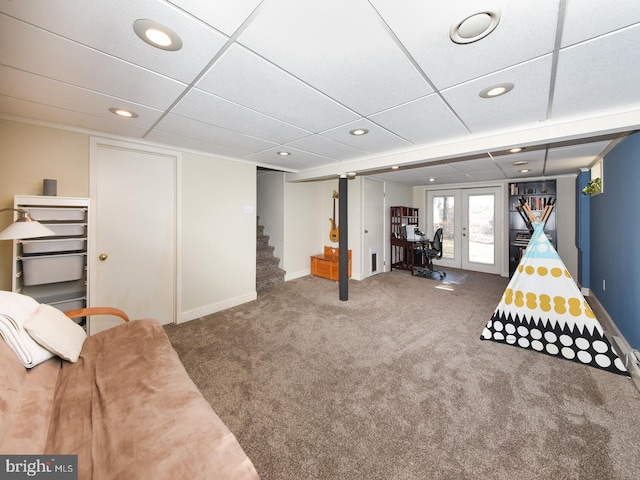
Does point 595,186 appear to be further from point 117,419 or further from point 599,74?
point 117,419

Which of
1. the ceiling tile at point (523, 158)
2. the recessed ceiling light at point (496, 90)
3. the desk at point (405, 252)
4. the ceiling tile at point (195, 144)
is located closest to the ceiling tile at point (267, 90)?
the recessed ceiling light at point (496, 90)

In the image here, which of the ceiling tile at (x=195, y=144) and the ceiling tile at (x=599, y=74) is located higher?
the ceiling tile at (x=195, y=144)

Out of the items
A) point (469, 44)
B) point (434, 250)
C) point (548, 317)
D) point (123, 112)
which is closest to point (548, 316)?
point (548, 317)

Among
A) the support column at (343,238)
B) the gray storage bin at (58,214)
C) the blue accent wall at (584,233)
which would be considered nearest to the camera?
the gray storage bin at (58,214)

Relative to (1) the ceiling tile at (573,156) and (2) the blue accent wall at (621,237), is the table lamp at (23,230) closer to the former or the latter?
(2) the blue accent wall at (621,237)

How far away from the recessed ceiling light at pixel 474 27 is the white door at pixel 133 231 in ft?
11.1

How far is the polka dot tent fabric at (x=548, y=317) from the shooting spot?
8.01 feet

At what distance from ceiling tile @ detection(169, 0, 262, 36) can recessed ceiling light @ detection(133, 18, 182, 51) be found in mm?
207

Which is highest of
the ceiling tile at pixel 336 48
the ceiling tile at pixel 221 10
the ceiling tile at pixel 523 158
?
the ceiling tile at pixel 523 158

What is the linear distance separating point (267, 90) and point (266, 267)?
153 inches

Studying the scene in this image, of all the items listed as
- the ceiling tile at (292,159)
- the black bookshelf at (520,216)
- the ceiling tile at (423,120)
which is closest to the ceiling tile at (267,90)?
the ceiling tile at (423,120)

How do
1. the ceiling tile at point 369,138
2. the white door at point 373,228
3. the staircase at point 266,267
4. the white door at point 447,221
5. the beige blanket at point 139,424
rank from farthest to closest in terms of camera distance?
the white door at point 447,221, the white door at point 373,228, the staircase at point 266,267, the ceiling tile at point 369,138, the beige blanket at point 139,424

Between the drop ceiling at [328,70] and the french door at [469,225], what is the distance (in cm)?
350

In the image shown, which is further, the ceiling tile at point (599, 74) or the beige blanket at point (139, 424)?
the ceiling tile at point (599, 74)
